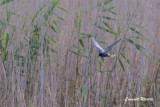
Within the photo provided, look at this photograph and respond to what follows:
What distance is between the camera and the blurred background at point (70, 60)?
88.3 inches

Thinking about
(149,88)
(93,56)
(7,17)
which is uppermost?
(7,17)

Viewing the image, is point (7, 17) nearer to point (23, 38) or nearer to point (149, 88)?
point (23, 38)

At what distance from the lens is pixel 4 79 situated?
2311 millimetres

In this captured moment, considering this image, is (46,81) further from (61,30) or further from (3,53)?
(61,30)

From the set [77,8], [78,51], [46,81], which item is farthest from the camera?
[77,8]

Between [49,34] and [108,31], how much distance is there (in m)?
0.33

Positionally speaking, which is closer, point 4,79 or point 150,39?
point 4,79

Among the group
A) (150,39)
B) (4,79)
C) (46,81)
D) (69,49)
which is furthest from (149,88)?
(4,79)

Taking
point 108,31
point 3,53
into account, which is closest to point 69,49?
point 108,31

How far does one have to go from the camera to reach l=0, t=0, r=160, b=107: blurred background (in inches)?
88.3

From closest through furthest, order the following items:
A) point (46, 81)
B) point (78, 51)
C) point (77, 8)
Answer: point (46, 81) < point (78, 51) < point (77, 8)

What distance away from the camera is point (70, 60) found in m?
2.55

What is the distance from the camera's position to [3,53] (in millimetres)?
2330

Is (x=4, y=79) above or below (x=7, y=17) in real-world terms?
below
